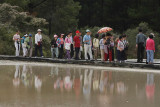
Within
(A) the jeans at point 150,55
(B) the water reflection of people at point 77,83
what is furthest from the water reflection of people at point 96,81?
(A) the jeans at point 150,55

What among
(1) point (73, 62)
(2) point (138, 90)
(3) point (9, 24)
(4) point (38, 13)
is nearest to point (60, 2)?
(4) point (38, 13)

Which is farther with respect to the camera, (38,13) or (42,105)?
(38,13)

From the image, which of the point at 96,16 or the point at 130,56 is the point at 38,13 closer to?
A: the point at 96,16

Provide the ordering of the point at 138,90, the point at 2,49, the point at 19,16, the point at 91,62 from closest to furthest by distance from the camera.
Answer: the point at 138,90
the point at 91,62
the point at 2,49
the point at 19,16

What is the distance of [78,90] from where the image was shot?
12914mm

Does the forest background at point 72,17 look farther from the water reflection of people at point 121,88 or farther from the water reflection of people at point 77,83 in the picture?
the water reflection of people at point 121,88

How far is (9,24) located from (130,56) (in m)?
11.0

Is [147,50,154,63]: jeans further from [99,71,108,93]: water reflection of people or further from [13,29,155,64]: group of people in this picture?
[99,71,108,93]: water reflection of people

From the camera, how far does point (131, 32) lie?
135 feet

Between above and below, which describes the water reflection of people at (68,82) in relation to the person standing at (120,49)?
below

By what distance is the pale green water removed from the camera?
10766mm

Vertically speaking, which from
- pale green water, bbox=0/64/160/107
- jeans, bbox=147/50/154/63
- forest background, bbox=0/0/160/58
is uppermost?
forest background, bbox=0/0/160/58

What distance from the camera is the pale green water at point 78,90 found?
10.8 meters

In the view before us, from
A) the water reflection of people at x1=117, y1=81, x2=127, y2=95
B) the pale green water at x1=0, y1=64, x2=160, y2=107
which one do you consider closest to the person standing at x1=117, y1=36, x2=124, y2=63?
the pale green water at x1=0, y1=64, x2=160, y2=107
